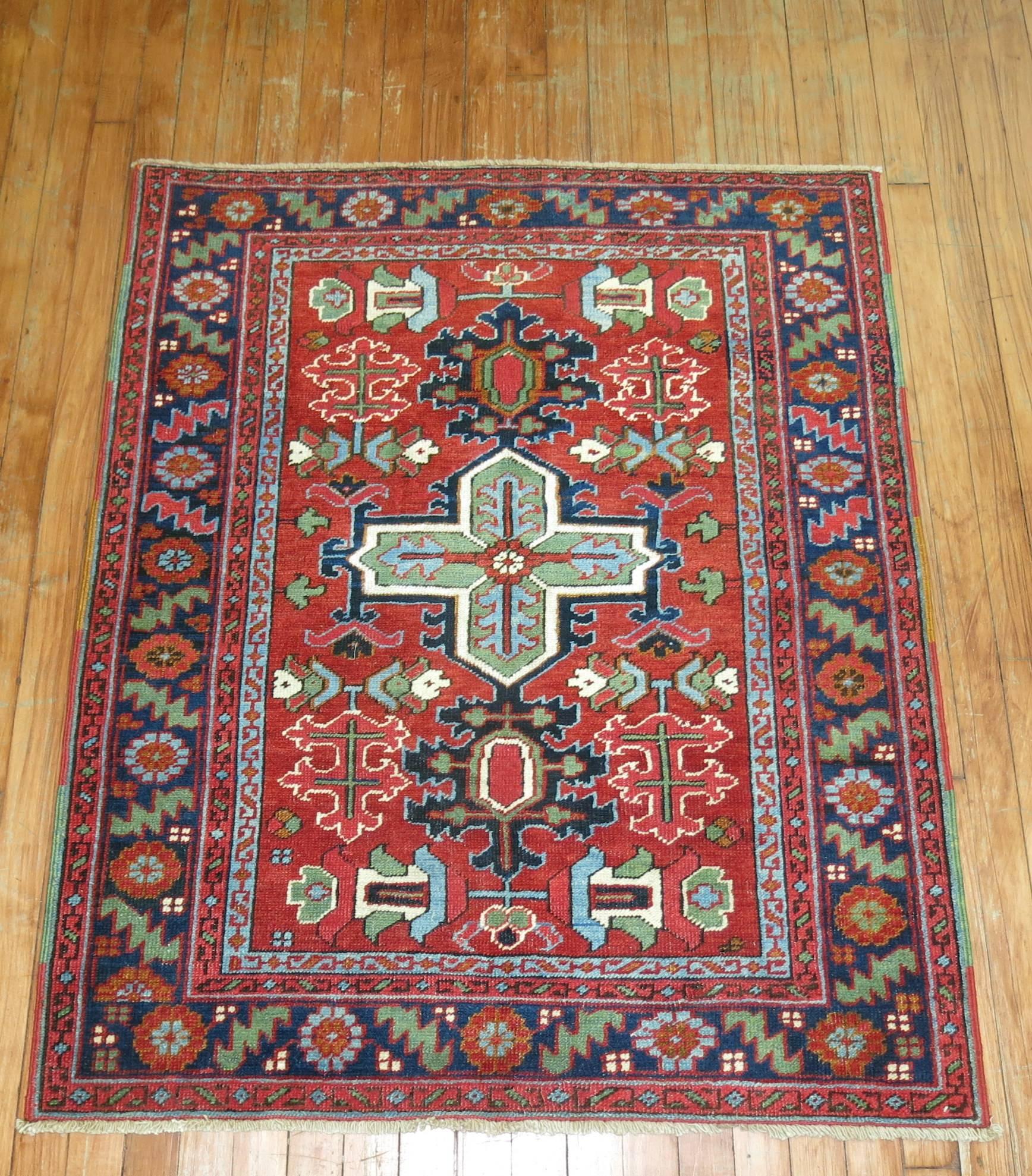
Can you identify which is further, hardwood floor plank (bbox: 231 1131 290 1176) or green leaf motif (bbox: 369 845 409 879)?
green leaf motif (bbox: 369 845 409 879)

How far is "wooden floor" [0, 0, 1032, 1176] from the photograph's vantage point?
168 cm

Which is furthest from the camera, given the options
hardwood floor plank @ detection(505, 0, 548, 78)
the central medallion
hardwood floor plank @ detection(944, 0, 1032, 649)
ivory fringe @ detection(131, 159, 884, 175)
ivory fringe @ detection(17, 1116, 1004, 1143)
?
hardwood floor plank @ detection(505, 0, 548, 78)

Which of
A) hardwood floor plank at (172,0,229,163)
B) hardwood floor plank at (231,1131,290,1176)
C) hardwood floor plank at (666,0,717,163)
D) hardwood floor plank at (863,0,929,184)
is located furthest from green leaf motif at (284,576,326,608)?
hardwood floor plank at (863,0,929,184)

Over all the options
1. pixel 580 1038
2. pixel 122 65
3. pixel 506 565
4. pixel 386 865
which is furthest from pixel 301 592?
pixel 122 65

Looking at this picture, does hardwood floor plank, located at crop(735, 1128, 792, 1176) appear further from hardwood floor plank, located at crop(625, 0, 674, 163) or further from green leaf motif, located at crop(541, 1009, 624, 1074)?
hardwood floor plank, located at crop(625, 0, 674, 163)

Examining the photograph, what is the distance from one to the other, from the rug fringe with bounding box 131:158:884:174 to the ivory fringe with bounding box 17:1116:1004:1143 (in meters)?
1.88

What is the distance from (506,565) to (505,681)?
227 millimetres

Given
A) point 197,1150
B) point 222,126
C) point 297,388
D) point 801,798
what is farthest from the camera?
point 222,126

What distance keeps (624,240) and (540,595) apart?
2.64ft

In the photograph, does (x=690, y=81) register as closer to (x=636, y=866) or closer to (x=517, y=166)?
(x=517, y=166)

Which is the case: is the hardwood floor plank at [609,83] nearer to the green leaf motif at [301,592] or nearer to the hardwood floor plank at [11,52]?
the green leaf motif at [301,592]

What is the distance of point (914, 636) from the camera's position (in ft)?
6.19

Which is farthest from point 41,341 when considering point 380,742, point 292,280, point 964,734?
point 964,734

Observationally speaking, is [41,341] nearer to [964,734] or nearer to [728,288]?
[728,288]
